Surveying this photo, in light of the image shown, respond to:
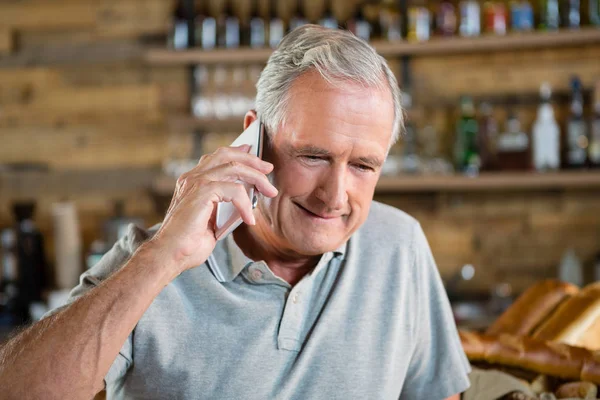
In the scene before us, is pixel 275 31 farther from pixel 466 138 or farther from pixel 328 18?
pixel 466 138

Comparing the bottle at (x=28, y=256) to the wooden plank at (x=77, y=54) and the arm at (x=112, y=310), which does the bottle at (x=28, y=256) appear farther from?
the arm at (x=112, y=310)

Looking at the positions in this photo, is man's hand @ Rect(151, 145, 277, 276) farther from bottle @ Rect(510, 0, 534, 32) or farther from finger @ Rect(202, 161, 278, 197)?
bottle @ Rect(510, 0, 534, 32)

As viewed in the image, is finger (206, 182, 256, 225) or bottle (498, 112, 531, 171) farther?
bottle (498, 112, 531, 171)

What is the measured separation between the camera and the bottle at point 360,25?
149 inches

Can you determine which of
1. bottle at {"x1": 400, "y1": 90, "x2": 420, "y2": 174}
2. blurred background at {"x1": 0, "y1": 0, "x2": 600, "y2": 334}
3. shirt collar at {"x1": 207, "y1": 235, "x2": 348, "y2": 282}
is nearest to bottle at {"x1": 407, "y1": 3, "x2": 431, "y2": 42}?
blurred background at {"x1": 0, "y1": 0, "x2": 600, "y2": 334}

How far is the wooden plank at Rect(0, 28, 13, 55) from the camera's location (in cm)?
411

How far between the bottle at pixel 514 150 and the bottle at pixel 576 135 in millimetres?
191

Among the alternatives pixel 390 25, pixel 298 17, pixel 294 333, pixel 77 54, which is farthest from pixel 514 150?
pixel 294 333

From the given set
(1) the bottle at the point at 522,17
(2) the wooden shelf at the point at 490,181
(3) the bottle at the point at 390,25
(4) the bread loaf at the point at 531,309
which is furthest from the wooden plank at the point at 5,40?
(4) the bread loaf at the point at 531,309

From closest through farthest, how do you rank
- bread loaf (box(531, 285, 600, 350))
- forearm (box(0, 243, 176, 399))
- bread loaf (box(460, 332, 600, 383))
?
1. forearm (box(0, 243, 176, 399))
2. bread loaf (box(460, 332, 600, 383))
3. bread loaf (box(531, 285, 600, 350))

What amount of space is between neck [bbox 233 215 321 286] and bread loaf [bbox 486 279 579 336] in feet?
2.15

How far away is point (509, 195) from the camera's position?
392cm

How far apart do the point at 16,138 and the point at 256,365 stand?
317 centimetres

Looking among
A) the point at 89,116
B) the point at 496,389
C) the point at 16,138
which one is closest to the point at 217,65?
the point at 89,116
